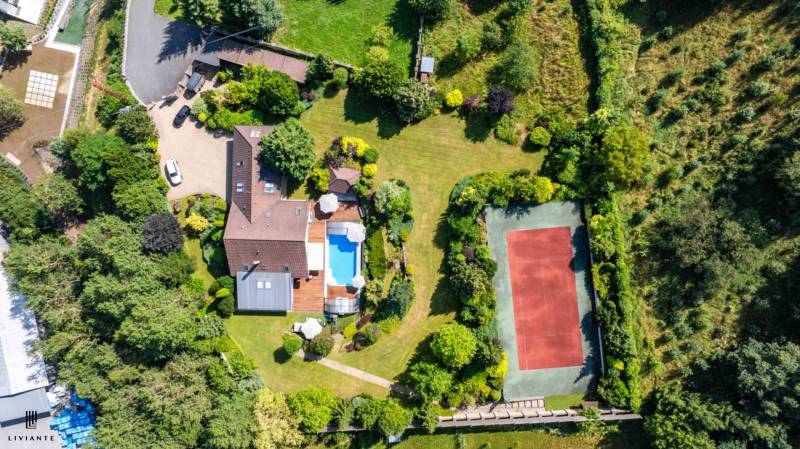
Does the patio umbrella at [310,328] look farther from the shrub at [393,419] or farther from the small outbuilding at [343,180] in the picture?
the small outbuilding at [343,180]

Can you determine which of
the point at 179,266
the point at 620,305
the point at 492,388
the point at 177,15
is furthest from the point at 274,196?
the point at 620,305

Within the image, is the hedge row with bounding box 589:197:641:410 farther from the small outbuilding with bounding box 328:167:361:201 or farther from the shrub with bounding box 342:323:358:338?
the shrub with bounding box 342:323:358:338

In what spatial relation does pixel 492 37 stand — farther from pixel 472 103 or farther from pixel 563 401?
pixel 563 401

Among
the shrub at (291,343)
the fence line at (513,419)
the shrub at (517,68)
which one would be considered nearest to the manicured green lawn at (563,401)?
the fence line at (513,419)

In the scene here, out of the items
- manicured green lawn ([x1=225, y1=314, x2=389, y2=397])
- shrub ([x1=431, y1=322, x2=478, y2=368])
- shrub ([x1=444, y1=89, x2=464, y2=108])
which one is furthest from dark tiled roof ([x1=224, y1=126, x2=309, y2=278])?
shrub ([x1=444, y1=89, x2=464, y2=108])

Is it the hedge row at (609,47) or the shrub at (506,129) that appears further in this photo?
the shrub at (506,129)

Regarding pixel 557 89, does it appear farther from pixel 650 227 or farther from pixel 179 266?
pixel 179 266

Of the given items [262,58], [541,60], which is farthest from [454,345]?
[262,58]
